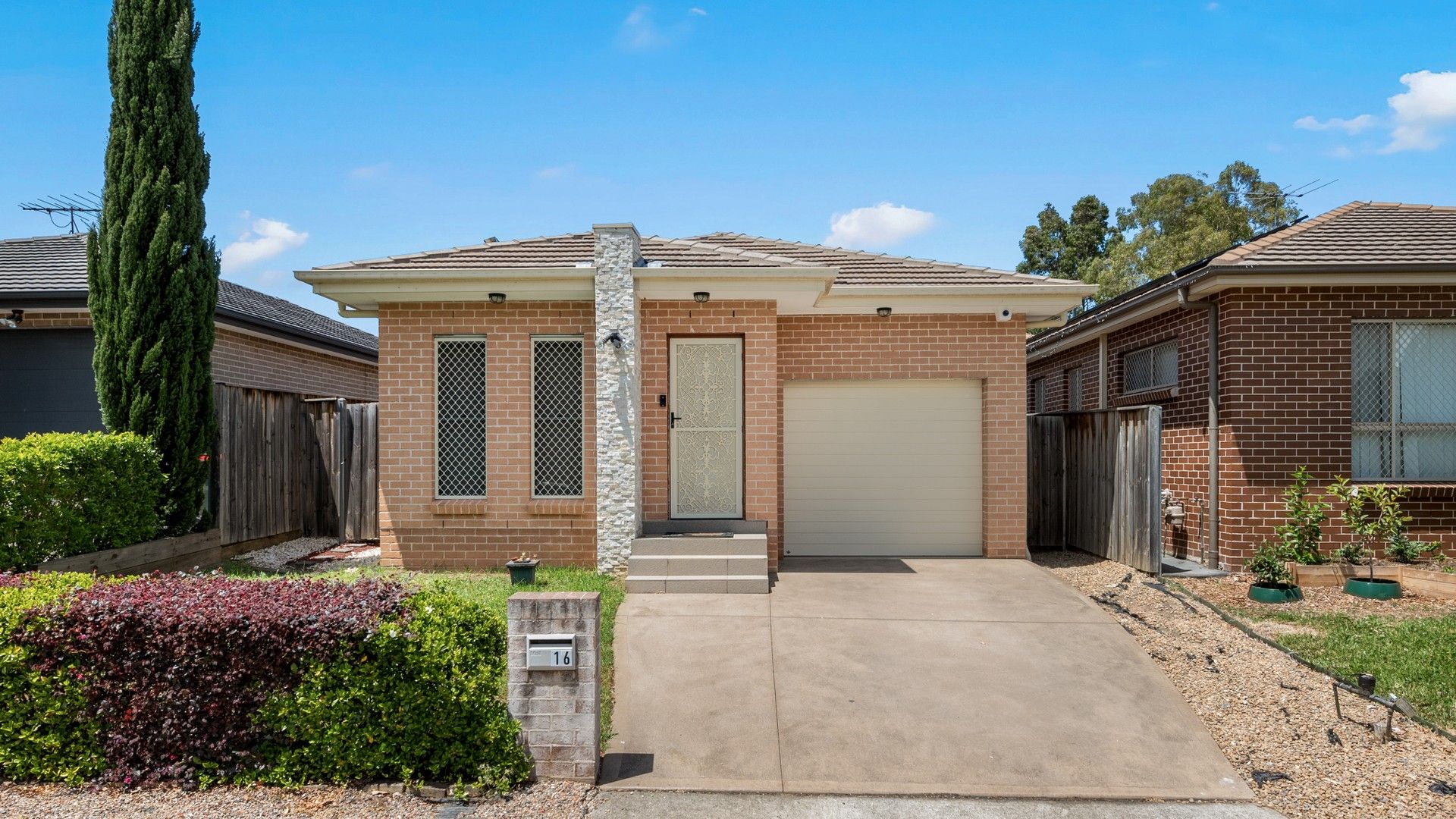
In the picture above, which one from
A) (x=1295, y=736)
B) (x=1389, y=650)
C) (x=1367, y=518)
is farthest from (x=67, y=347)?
(x=1367, y=518)

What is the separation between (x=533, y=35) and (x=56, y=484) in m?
7.36

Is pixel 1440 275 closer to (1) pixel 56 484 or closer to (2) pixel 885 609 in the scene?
(2) pixel 885 609

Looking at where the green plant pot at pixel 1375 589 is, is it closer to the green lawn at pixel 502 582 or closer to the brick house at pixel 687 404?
the brick house at pixel 687 404

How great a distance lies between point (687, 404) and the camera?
31.6 feet

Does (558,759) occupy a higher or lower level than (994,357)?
lower

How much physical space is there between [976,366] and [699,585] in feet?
15.5

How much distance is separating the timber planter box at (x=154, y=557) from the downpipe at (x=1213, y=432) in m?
11.7

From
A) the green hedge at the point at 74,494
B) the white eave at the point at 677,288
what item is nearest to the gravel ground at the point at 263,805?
the green hedge at the point at 74,494

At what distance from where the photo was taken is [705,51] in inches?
416

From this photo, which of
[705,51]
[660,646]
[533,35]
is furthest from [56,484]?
[705,51]

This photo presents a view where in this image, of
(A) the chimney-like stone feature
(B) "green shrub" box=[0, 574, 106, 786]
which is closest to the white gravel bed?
(A) the chimney-like stone feature

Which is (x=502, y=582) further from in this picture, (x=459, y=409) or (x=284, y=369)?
(x=284, y=369)

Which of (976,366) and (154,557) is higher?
(976,366)

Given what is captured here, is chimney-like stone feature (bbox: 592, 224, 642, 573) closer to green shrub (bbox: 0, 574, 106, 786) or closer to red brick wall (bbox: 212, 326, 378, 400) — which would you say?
green shrub (bbox: 0, 574, 106, 786)
